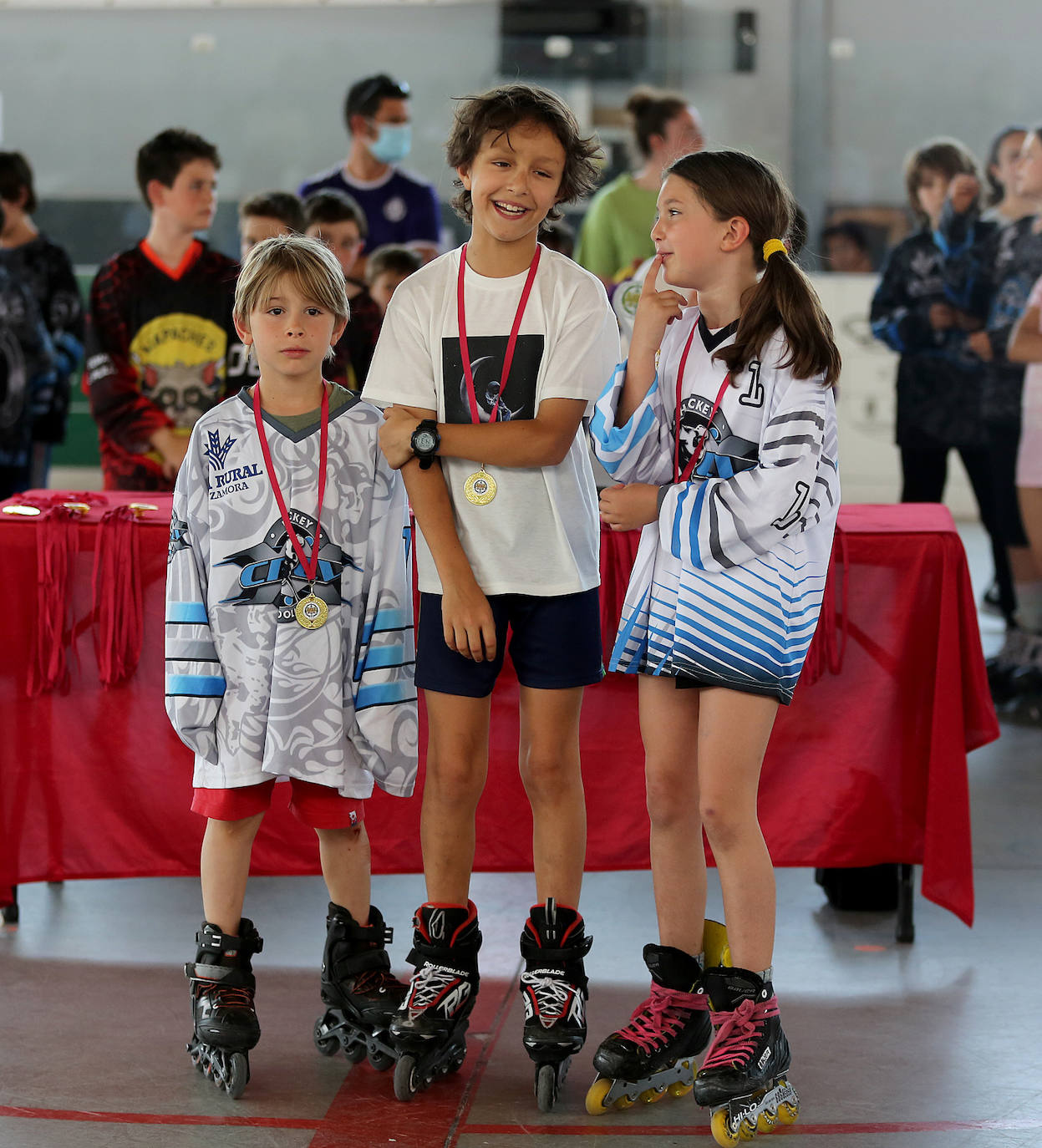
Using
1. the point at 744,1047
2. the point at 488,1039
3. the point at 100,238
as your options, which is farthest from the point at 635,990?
the point at 100,238

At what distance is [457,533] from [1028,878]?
1.59 meters

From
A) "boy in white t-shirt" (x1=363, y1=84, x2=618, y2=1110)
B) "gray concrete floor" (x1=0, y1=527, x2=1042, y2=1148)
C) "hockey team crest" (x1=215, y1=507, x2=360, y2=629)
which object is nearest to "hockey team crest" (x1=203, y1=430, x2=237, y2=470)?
"hockey team crest" (x1=215, y1=507, x2=360, y2=629)

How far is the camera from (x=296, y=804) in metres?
2.17

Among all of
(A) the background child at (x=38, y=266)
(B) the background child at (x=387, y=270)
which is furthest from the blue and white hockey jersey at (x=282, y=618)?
(A) the background child at (x=38, y=266)

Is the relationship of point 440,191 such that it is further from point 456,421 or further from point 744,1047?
point 744,1047

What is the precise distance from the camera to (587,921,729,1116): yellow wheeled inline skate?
2.04 m

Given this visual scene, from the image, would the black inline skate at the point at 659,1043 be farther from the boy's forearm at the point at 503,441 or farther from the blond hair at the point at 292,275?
the blond hair at the point at 292,275

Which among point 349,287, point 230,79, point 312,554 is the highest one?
point 230,79

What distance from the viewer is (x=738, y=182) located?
78.0 inches

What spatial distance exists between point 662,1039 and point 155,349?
203 cm

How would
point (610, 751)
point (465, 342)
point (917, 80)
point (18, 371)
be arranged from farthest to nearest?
point (917, 80)
point (18, 371)
point (610, 751)
point (465, 342)

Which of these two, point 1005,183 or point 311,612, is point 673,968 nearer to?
point 311,612

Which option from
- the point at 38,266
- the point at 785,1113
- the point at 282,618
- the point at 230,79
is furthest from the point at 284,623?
the point at 230,79

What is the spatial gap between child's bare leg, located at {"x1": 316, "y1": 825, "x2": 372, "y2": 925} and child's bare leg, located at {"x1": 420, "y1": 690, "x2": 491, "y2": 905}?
0.40ft
